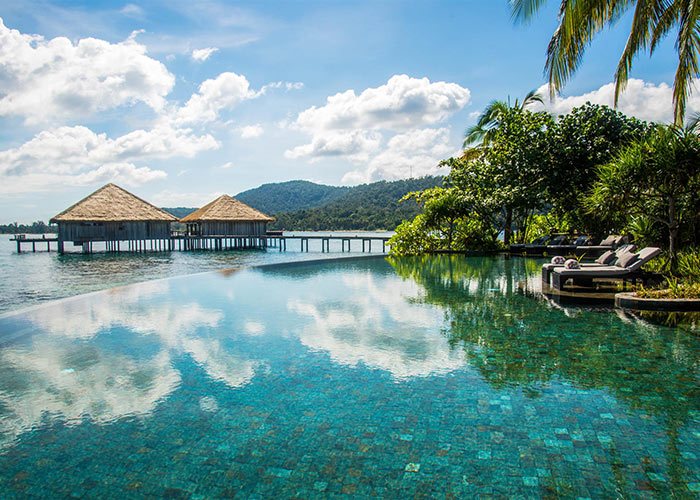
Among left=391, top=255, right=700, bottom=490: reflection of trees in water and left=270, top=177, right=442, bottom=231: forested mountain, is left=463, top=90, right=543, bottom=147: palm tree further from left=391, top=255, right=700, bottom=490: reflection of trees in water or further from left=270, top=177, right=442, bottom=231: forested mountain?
left=270, top=177, right=442, bottom=231: forested mountain

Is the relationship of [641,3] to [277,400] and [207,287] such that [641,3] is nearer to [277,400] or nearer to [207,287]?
[277,400]

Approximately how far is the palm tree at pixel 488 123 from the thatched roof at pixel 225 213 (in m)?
24.4

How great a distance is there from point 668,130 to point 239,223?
3765 cm

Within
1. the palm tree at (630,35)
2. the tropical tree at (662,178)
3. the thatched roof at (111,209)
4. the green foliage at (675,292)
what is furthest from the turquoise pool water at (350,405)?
the thatched roof at (111,209)

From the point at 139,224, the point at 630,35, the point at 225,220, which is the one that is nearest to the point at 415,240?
the point at 630,35

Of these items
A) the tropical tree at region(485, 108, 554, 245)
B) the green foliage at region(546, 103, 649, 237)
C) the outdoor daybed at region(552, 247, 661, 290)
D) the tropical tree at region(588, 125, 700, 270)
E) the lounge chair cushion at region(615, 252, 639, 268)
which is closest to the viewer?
the outdoor daybed at region(552, 247, 661, 290)

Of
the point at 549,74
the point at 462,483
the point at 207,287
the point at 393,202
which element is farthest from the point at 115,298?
the point at 393,202

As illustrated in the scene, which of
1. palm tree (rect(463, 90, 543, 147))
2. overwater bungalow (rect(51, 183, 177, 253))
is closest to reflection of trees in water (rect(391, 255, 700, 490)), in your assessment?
palm tree (rect(463, 90, 543, 147))

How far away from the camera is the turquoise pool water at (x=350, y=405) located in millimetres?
2400

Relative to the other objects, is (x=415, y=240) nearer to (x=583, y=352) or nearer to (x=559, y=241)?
(x=559, y=241)

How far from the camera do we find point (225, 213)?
139 ft

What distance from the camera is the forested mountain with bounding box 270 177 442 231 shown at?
189ft

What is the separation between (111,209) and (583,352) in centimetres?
4046

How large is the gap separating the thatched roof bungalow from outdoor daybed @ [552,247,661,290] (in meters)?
36.9
